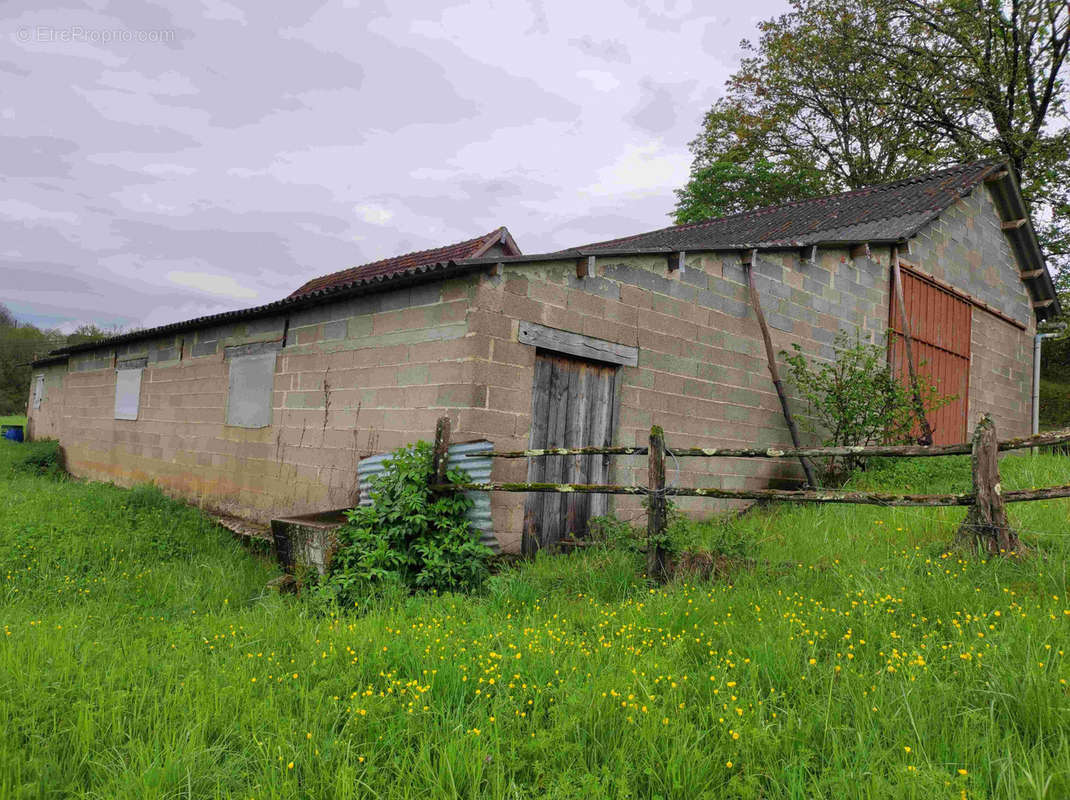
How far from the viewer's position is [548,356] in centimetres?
617

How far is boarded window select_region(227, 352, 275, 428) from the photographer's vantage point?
8.01 m

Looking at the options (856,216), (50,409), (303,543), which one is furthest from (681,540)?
(50,409)

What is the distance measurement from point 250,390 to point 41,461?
25.8 feet

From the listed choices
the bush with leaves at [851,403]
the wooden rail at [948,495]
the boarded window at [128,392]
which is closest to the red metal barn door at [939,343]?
the bush with leaves at [851,403]

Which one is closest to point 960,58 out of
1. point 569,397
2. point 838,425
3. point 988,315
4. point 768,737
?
point 988,315

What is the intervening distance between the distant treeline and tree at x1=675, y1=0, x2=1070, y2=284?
1152 inches

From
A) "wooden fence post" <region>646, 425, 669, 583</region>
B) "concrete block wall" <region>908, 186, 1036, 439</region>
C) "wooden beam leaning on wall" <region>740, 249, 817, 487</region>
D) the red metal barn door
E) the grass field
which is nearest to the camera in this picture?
the grass field

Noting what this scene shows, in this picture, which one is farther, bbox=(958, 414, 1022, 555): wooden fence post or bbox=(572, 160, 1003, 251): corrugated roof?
bbox=(572, 160, 1003, 251): corrugated roof

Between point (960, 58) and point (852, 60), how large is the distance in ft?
9.02

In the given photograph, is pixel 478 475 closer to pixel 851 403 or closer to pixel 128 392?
pixel 851 403

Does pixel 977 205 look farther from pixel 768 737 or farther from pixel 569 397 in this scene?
pixel 768 737

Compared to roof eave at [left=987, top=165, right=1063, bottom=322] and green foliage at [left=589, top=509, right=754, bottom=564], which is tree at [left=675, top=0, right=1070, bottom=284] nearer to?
roof eave at [left=987, top=165, right=1063, bottom=322]

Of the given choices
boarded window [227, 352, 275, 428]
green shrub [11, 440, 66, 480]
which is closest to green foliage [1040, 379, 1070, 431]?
boarded window [227, 352, 275, 428]

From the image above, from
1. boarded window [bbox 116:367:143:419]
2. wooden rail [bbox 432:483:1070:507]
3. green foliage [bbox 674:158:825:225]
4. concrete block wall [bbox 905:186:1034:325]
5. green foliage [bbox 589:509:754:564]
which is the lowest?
green foliage [bbox 589:509:754:564]
